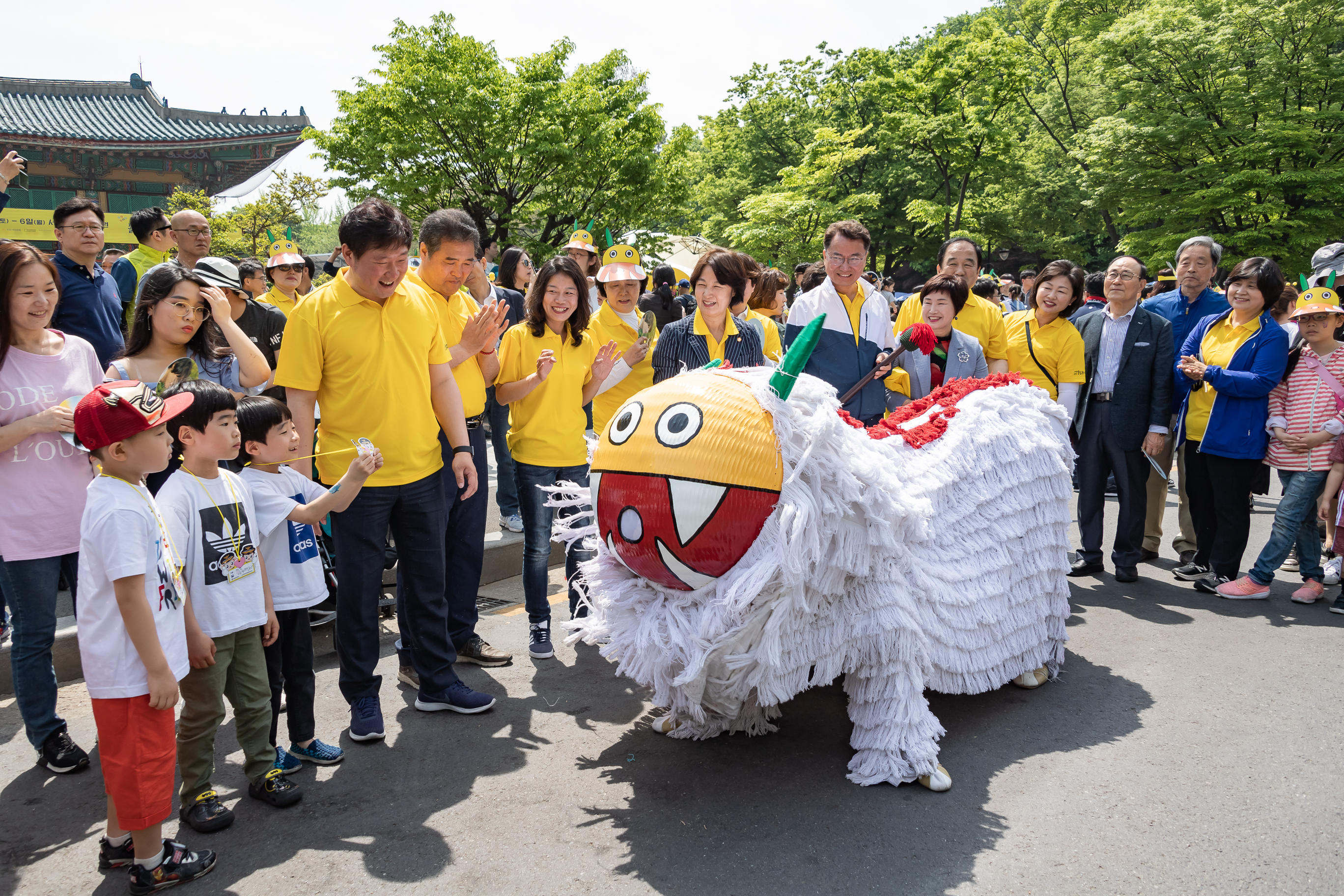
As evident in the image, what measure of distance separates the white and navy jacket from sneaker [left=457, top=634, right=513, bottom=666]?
2.08m

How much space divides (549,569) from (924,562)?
3393mm

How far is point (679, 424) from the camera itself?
2.67 metres

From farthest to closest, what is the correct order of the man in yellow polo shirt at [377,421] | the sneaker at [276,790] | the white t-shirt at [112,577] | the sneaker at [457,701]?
the sneaker at [457,701]
the man in yellow polo shirt at [377,421]
the sneaker at [276,790]
the white t-shirt at [112,577]

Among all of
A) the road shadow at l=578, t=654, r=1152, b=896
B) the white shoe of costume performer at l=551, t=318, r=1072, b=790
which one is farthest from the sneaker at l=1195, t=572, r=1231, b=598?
the white shoe of costume performer at l=551, t=318, r=1072, b=790

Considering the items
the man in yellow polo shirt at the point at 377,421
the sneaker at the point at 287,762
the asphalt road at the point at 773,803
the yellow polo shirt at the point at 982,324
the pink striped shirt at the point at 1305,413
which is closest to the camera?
the asphalt road at the point at 773,803

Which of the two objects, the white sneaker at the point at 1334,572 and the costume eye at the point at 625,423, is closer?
the costume eye at the point at 625,423

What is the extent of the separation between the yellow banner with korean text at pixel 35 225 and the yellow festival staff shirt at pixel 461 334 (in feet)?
92.9

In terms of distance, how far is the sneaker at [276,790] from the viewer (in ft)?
9.58

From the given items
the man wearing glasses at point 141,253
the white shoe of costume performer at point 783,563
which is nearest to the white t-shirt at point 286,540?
the white shoe of costume performer at point 783,563

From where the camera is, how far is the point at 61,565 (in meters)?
3.40

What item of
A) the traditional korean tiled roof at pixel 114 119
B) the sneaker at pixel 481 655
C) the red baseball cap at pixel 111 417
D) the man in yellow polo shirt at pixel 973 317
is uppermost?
the traditional korean tiled roof at pixel 114 119

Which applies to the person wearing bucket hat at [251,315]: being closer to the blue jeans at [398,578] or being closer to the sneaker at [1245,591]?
the blue jeans at [398,578]

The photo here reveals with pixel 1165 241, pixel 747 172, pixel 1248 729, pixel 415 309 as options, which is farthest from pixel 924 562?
pixel 747 172

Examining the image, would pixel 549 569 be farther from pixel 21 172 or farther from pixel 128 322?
pixel 21 172
